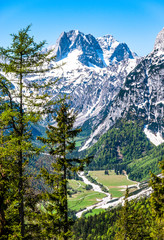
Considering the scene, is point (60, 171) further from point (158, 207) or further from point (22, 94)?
point (158, 207)

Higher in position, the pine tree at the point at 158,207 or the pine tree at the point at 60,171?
the pine tree at the point at 60,171

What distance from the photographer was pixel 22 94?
1894cm

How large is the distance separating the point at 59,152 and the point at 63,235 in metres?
7.82

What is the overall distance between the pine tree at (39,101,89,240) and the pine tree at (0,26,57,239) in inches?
148

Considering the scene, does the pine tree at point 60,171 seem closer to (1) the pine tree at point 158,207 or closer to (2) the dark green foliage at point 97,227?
(1) the pine tree at point 158,207

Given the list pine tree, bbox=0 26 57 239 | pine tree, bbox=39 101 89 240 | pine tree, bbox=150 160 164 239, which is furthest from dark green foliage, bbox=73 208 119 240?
pine tree, bbox=0 26 57 239

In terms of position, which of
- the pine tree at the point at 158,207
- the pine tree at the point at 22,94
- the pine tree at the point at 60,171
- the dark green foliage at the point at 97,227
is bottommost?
the dark green foliage at the point at 97,227

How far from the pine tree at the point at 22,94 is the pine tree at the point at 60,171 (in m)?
3.76

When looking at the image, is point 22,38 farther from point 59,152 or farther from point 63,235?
point 63,235

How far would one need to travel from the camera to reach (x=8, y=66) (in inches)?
725

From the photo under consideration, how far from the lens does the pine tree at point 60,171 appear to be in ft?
71.3

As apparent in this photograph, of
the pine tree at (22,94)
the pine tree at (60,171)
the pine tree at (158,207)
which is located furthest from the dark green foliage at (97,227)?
the pine tree at (22,94)

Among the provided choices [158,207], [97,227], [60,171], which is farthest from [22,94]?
[97,227]

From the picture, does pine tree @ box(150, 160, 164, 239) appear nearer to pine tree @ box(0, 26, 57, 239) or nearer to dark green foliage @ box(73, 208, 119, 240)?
pine tree @ box(0, 26, 57, 239)
